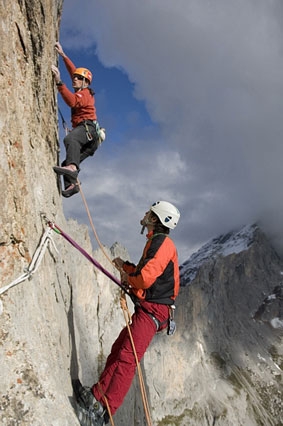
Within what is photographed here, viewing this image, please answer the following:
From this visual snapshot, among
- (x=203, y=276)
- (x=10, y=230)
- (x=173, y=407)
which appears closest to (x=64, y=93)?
(x=10, y=230)

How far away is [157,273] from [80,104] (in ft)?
18.8

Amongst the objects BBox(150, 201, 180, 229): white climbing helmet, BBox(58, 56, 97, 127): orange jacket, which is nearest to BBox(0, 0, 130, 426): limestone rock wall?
BBox(58, 56, 97, 127): orange jacket

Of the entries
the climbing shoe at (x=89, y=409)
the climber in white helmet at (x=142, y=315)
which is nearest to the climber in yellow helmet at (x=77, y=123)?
the climber in white helmet at (x=142, y=315)

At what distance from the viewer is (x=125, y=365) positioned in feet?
23.5

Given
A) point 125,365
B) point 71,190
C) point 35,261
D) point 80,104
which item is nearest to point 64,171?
point 71,190

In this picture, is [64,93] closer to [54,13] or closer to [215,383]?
[54,13]

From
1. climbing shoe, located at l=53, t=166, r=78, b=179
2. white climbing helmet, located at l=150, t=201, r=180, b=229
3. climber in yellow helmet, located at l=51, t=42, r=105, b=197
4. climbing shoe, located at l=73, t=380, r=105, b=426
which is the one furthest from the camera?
climber in yellow helmet, located at l=51, t=42, r=105, b=197

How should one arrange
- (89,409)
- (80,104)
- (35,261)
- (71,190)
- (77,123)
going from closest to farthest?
1. (89,409)
2. (35,261)
3. (80,104)
4. (71,190)
5. (77,123)

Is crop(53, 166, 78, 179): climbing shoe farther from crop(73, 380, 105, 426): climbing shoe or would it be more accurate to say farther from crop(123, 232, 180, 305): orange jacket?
crop(73, 380, 105, 426): climbing shoe

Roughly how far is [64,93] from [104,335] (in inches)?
738

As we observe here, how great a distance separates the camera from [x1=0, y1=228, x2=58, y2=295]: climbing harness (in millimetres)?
6066

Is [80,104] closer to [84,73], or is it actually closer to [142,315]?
[84,73]

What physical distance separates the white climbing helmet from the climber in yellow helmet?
264cm

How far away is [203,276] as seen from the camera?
94438 mm
